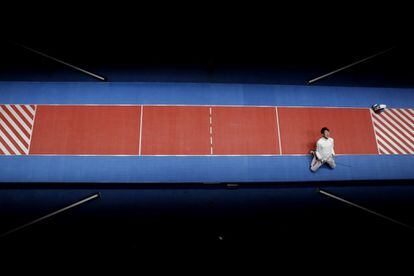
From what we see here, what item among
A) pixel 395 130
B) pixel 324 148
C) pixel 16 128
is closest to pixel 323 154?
pixel 324 148

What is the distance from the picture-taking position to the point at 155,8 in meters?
5.30

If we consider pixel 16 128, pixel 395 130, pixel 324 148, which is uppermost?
pixel 16 128

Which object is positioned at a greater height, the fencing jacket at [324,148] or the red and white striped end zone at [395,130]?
the red and white striped end zone at [395,130]

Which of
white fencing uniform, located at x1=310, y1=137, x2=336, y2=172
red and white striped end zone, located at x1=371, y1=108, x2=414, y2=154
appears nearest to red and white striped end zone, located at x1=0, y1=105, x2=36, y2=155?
white fencing uniform, located at x1=310, y1=137, x2=336, y2=172

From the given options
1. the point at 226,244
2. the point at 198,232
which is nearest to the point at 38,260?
the point at 198,232

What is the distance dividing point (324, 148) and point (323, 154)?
16cm

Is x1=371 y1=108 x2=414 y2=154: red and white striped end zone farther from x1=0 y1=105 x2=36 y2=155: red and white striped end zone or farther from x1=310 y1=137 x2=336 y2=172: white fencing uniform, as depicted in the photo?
x1=0 y1=105 x2=36 y2=155: red and white striped end zone

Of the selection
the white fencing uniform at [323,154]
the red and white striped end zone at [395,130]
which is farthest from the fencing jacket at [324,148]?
the red and white striped end zone at [395,130]

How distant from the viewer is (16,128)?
614 cm

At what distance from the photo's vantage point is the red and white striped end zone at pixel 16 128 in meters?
6.00

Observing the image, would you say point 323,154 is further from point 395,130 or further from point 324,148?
point 395,130

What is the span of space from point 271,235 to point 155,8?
5.59 metres

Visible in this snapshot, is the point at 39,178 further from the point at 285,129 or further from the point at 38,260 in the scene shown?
the point at 285,129

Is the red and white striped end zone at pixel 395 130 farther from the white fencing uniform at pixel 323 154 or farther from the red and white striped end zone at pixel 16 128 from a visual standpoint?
the red and white striped end zone at pixel 16 128
